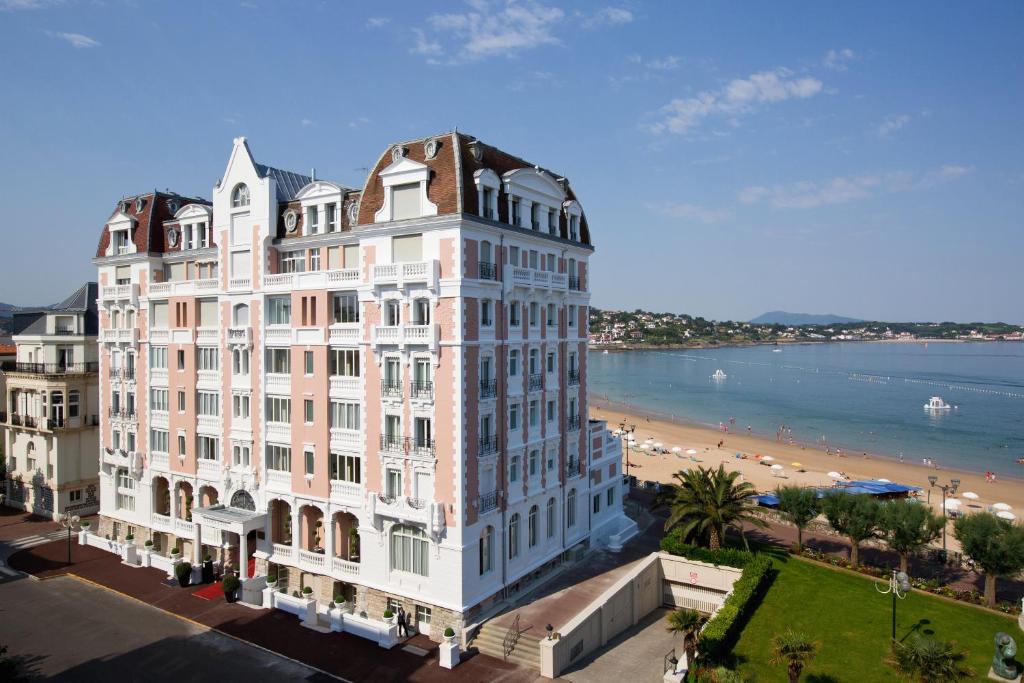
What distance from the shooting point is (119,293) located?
147 ft

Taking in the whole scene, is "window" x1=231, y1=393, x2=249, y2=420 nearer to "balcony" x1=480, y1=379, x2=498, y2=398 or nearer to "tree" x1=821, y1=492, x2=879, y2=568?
"balcony" x1=480, y1=379, x2=498, y2=398

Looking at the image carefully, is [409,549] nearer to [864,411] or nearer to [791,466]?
[791,466]

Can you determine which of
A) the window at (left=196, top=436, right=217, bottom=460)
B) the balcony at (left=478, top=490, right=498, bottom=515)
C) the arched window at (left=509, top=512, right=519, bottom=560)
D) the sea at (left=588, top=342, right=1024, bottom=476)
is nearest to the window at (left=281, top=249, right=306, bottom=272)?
the window at (left=196, top=436, right=217, bottom=460)

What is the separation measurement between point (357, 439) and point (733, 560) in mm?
21969

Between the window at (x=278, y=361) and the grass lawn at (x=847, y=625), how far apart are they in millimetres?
26965

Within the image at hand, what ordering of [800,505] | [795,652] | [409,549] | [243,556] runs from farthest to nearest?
[800,505] < [243,556] < [409,549] < [795,652]

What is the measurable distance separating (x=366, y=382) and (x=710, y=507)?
2157 cm

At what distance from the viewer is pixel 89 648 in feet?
99.8

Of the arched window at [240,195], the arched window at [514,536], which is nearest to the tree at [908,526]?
the arched window at [514,536]

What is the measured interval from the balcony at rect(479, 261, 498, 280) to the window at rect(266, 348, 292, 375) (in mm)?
12751

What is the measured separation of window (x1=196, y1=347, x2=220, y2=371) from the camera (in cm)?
4044

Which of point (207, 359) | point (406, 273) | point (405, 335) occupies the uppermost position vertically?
point (406, 273)

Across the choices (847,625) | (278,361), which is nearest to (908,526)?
(847,625)

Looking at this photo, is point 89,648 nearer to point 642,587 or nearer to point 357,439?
point 357,439
